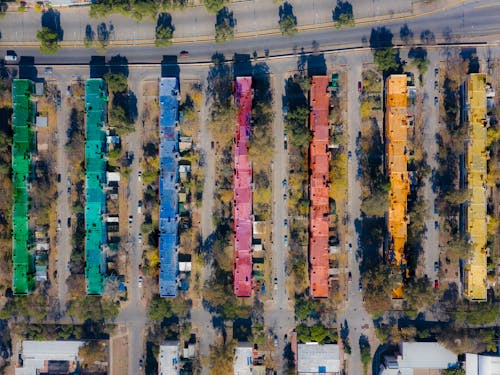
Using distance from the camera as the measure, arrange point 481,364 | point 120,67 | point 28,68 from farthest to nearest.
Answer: point 28,68
point 120,67
point 481,364

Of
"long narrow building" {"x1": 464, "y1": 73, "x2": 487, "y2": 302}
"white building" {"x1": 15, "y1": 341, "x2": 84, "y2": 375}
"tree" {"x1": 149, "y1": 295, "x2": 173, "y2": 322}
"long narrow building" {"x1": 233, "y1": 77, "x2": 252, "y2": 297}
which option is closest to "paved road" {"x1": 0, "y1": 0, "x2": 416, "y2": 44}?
"long narrow building" {"x1": 233, "y1": 77, "x2": 252, "y2": 297}

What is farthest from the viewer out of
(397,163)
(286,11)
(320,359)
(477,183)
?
(286,11)

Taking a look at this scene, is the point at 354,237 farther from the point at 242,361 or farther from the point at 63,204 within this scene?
the point at 63,204

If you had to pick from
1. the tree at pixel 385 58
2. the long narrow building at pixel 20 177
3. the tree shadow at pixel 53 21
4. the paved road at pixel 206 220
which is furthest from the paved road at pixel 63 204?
the tree at pixel 385 58

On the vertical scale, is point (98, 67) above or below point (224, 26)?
below

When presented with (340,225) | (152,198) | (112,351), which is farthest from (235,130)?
(112,351)

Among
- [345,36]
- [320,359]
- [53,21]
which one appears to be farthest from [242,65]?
[320,359]
